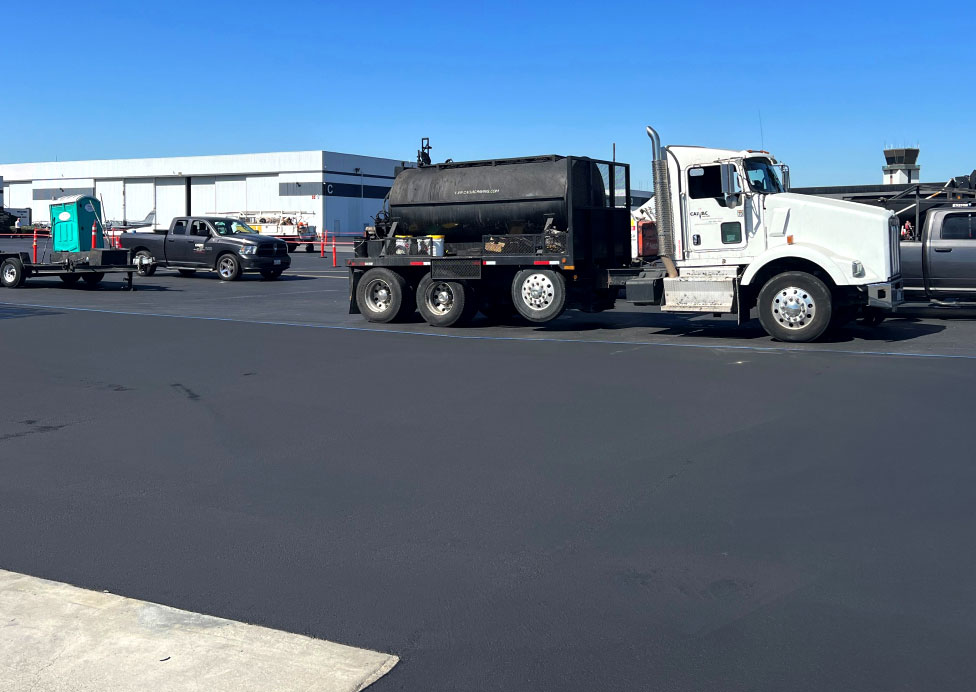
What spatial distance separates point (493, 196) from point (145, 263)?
17.2 meters

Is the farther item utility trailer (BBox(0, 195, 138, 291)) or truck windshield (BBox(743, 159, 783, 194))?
utility trailer (BBox(0, 195, 138, 291))

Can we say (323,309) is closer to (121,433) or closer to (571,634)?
(121,433)

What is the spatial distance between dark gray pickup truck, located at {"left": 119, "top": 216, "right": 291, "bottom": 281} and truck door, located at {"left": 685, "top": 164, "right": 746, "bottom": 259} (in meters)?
18.1

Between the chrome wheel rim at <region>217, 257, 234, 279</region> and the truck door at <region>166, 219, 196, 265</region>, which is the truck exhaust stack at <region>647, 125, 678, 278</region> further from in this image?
the truck door at <region>166, 219, 196, 265</region>

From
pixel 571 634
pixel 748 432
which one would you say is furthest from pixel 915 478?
pixel 571 634

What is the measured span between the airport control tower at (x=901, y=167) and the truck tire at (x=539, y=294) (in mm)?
30642

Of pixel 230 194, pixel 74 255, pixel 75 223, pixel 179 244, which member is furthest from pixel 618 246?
pixel 230 194

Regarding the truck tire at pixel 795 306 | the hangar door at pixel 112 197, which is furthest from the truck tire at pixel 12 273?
the hangar door at pixel 112 197

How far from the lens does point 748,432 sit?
28.3ft

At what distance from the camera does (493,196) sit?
1747 cm

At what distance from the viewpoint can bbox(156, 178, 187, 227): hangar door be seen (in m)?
81.2

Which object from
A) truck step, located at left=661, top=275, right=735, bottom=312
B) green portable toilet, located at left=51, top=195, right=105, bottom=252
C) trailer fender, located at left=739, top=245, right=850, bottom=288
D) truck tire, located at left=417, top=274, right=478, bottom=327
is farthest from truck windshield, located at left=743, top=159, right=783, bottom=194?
green portable toilet, located at left=51, top=195, right=105, bottom=252

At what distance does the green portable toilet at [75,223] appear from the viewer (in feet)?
90.4

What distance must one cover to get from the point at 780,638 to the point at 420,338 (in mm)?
12106
